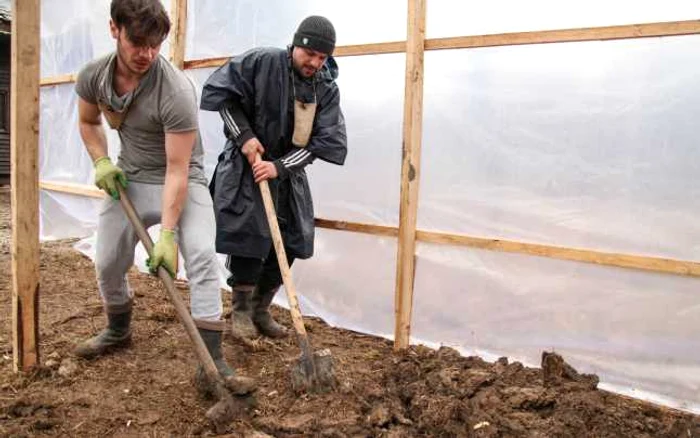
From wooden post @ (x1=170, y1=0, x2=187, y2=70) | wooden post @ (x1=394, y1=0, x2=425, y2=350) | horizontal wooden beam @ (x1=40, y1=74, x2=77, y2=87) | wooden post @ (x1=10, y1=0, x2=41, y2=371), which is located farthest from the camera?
horizontal wooden beam @ (x1=40, y1=74, x2=77, y2=87)

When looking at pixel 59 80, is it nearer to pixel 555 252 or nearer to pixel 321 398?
pixel 321 398

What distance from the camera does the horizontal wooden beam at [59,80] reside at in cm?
534

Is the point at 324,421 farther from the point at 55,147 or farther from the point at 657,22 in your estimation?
the point at 55,147

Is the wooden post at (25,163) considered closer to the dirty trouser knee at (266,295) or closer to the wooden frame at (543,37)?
the dirty trouser knee at (266,295)

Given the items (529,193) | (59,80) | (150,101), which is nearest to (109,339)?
(150,101)

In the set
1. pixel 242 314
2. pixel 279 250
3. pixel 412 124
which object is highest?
pixel 412 124

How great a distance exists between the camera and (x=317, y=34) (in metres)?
2.84

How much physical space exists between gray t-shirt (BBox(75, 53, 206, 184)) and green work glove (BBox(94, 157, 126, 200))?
11 cm

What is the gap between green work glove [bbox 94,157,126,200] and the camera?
2508 millimetres

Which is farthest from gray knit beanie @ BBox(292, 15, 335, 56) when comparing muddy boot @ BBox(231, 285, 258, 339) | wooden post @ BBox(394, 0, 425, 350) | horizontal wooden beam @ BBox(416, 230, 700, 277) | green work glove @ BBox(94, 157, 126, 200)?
muddy boot @ BBox(231, 285, 258, 339)

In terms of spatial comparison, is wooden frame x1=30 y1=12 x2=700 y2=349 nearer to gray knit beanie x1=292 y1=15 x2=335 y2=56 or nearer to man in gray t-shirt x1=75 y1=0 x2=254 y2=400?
gray knit beanie x1=292 y1=15 x2=335 y2=56

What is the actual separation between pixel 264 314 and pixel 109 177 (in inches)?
53.3

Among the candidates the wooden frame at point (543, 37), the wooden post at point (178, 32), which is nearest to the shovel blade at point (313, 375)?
the wooden frame at point (543, 37)

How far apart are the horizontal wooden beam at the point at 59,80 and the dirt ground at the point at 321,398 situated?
274 centimetres
